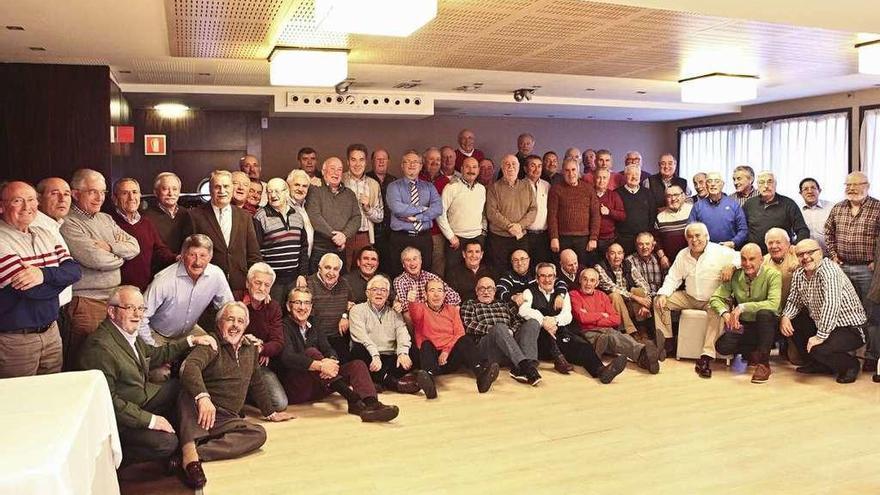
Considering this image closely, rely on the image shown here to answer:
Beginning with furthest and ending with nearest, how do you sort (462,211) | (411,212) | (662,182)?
(662,182), (462,211), (411,212)

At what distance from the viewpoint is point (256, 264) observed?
533 cm

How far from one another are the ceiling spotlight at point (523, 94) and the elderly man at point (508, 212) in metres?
1.57

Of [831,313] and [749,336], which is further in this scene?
[749,336]

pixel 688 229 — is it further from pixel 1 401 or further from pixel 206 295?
pixel 1 401

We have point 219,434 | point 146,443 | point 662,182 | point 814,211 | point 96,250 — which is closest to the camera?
point 146,443

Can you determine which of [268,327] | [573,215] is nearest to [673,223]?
[573,215]

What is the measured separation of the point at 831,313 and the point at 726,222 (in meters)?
1.54

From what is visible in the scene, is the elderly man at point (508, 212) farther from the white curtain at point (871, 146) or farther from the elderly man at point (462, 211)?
the white curtain at point (871, 146)

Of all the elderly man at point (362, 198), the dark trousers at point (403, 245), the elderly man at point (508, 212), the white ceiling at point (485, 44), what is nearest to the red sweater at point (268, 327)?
the elderly man at point (362, 198)

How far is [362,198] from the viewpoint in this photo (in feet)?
22.4

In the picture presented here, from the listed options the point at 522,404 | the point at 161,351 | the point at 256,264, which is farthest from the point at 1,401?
the point at 522,404

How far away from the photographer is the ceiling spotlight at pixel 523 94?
8.53 meters

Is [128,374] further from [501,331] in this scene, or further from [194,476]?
[501,331]

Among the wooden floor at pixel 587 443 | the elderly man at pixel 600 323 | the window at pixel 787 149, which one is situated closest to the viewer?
the wooden floor at pixel 587 443
